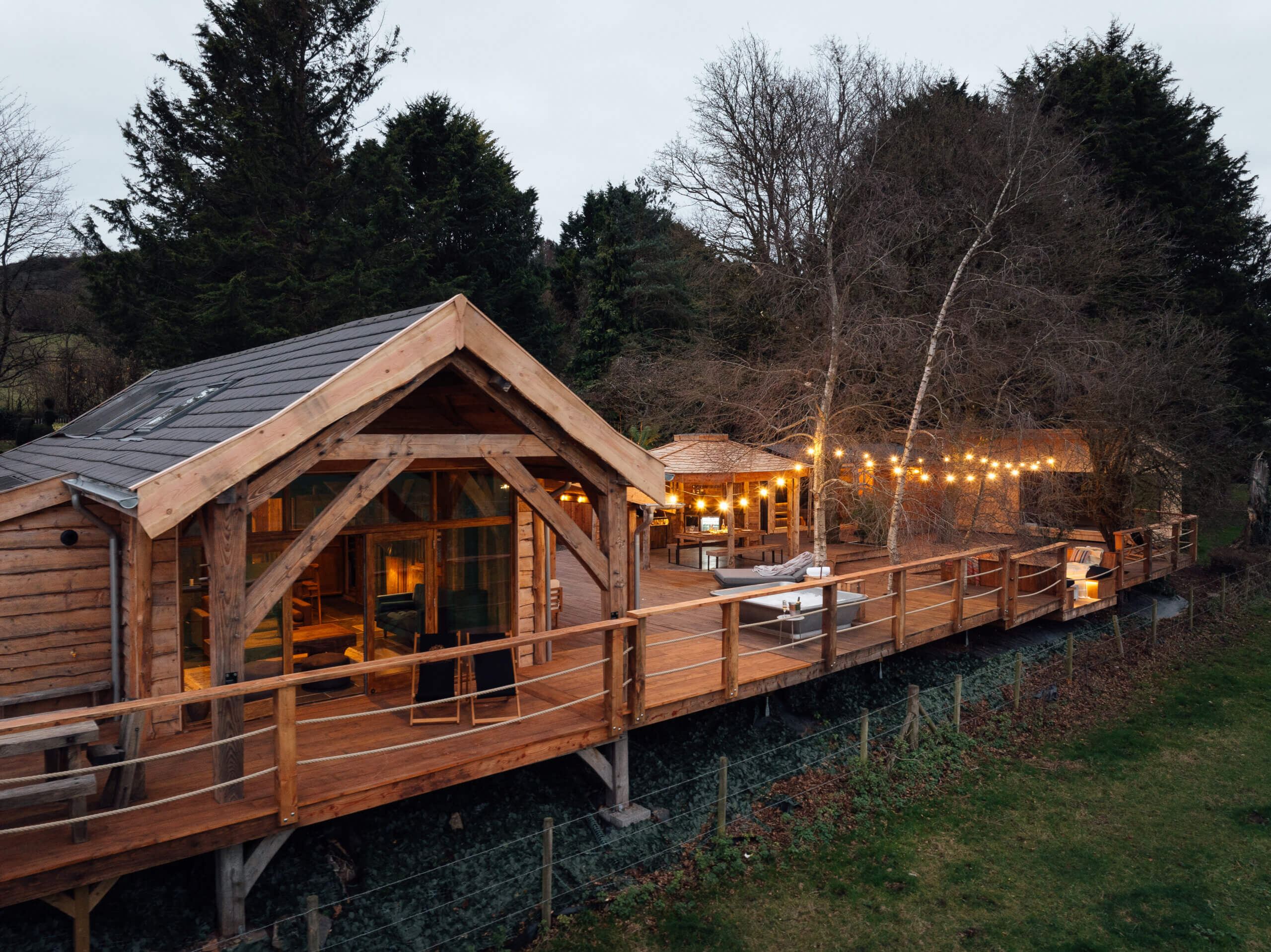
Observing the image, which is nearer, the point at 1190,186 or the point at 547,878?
the point at 547,878

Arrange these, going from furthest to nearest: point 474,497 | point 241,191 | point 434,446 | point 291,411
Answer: point 241,191 < point 474,497 < point 434,446 < point 291,411

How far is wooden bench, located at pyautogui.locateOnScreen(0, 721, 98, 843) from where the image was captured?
421 centimetres

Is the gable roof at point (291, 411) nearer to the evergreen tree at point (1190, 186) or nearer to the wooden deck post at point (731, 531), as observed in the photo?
the wooden deck post at point (731, 531)

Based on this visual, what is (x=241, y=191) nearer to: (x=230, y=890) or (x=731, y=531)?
(x=731, y=531)

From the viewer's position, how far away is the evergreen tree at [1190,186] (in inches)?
910

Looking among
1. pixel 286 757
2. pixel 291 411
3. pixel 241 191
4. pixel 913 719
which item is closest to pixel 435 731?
pixel 286 757

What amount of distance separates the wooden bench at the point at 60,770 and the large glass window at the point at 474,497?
12.4 feet

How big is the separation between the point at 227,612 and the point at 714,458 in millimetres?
12231

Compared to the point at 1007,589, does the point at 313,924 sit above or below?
below

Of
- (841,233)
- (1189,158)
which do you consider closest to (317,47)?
(841,233)

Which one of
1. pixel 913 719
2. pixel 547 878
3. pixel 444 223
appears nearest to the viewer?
pixel 547 878

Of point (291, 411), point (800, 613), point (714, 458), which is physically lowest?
point (800, 613)

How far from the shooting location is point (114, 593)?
6.43m

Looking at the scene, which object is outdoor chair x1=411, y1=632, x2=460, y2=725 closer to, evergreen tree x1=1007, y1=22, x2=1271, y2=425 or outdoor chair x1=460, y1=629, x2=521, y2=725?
outdoor chair x1=460, y1=629, x2=521, y2=725
